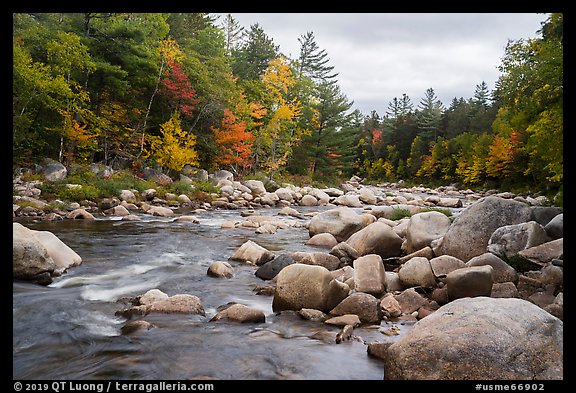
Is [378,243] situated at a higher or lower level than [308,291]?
higher

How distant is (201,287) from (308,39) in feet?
152

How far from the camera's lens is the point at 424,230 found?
9219 mm

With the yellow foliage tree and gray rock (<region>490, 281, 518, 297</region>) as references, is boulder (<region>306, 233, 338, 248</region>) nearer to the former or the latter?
gray rock (<region>490, 281, 518, 297</region>)

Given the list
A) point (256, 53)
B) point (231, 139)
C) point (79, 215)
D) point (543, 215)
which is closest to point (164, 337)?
point (543, 215)

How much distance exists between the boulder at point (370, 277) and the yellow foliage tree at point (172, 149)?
17832 millimetres

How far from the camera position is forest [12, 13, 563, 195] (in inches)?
402

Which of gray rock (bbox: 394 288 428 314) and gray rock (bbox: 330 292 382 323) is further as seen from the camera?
gray rock (bbox: 394 288 428 314)

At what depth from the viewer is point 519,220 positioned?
25.9ft

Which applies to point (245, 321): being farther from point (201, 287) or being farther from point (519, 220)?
point (519, 220)

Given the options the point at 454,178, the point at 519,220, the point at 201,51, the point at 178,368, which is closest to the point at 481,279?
the point at 519,220

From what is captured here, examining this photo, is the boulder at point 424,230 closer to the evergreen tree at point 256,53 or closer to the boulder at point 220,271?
the boulder at point 220,271

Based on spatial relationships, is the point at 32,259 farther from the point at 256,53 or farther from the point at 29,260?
the point at 256,53

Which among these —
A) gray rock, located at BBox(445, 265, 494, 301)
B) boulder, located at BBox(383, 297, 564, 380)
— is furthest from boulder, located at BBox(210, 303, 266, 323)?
gray rock, located at BBox(445, 265, 494, 301)

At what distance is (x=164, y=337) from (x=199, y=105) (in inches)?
904
